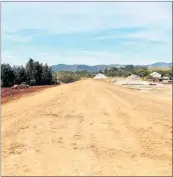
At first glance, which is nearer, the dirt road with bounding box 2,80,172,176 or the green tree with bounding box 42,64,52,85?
the dirt road with bounding box 2,80,172,176

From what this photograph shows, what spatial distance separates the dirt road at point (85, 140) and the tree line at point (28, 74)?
34308 mm

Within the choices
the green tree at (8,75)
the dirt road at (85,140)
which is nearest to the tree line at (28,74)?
the green tree at (8,75)

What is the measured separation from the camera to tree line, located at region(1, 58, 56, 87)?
150 feet

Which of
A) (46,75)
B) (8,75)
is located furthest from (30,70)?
(8,75)

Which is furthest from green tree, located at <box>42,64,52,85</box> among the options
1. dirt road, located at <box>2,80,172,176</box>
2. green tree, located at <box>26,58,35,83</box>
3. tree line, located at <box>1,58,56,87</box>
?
dirt road, located at <box>2,80,172,176</box>

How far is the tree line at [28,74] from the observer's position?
4575 cm

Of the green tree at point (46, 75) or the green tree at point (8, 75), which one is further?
the green tree at point (46, 75)

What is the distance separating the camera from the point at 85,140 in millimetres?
8250

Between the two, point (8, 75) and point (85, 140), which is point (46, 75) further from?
point (85, 140)

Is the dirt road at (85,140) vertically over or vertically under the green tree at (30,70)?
under

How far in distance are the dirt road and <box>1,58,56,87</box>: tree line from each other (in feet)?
113

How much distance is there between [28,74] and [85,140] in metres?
44.1

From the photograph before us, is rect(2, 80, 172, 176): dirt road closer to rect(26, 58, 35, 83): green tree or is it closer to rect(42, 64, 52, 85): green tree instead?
rect(26, 58, 35, 83): green tree

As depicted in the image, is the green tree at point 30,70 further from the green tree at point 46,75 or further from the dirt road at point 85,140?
the dirt road at point 85,140
